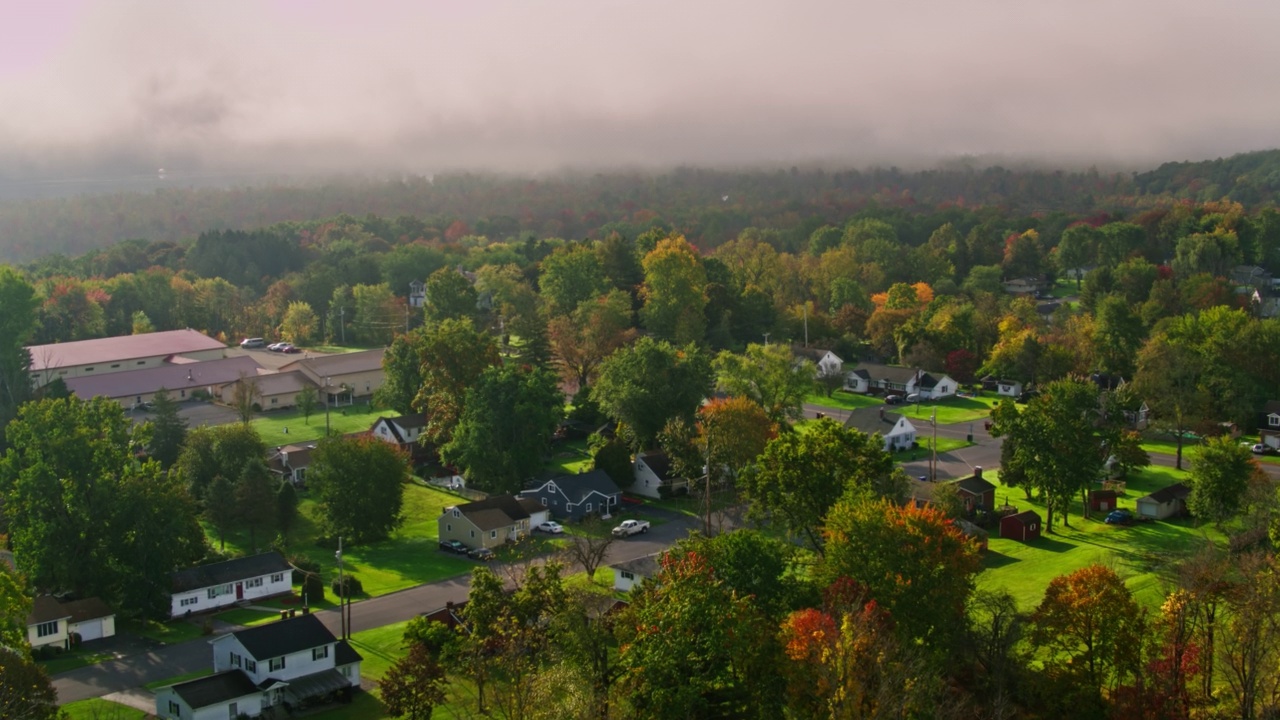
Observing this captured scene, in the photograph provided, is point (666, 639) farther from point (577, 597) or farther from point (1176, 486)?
point (1176, 486)

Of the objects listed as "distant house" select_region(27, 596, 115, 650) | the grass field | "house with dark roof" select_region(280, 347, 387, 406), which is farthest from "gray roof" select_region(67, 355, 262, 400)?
"distant house" select_region(27, 596, 115, 650)

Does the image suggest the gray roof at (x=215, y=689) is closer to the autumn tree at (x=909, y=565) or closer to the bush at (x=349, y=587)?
the bush at (x=349, y=587)

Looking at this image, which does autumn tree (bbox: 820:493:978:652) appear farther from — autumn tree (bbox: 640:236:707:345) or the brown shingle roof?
the brown shingle roof

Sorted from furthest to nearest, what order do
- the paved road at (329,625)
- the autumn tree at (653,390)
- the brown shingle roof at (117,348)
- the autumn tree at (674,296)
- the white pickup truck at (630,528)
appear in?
1. the autumn tree at (674,296)
2. the brown shingle roof at (117,348)
3. the autumn tree at (653,390)
4. the white pickup truck at (630,528)
5. the paved road at (329,625)

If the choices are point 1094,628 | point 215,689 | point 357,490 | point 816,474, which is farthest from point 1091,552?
point 215,689

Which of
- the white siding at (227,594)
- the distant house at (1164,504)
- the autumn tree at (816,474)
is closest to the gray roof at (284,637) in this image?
the white siding at (227,594)

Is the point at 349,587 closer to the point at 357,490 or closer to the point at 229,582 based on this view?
the point at 229,582


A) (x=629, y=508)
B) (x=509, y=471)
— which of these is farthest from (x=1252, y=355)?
(x=509, y=471)
